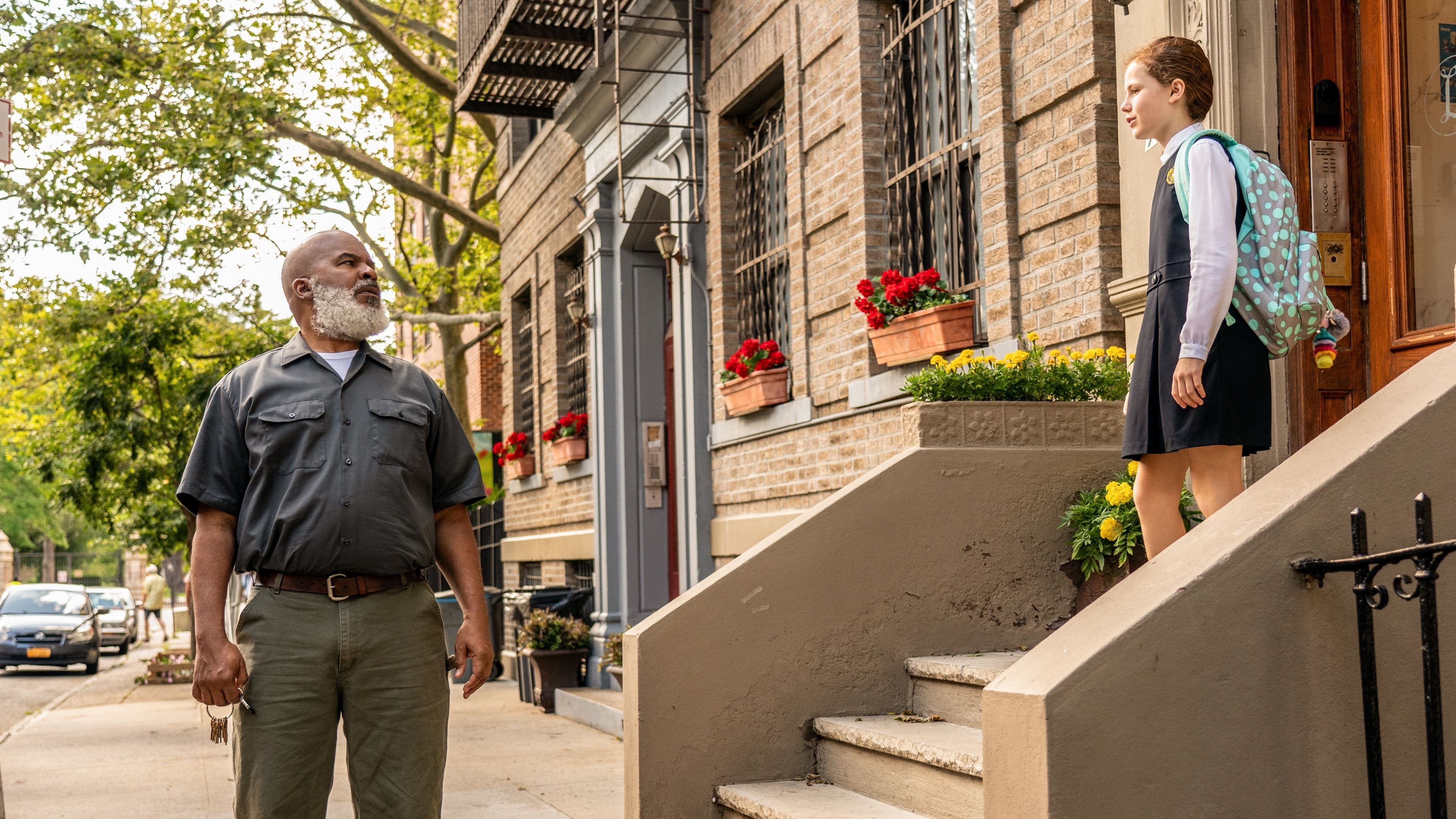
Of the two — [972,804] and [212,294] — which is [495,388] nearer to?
[212,294]

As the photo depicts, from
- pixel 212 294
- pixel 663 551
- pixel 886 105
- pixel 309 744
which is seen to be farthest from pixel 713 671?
pixel 212 294

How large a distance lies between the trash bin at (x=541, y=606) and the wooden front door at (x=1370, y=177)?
27.5ft

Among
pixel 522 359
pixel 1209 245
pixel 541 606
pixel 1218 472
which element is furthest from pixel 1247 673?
pixel 522 359

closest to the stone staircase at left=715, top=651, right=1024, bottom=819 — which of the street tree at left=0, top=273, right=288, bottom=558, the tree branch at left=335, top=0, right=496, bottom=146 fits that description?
the street tree at left=0, top=273, right=288, bottom=558

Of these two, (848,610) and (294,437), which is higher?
(294,437)

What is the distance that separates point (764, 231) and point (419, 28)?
931cm

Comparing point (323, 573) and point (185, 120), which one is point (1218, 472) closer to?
point (323, 573)

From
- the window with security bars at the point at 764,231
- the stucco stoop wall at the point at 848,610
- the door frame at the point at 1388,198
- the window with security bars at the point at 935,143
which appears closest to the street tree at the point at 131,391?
the window with security bars at the point at 764,231

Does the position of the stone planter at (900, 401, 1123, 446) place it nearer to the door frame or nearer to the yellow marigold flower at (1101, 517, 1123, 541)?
the yellow marigold flower at (1101, 517, 1123, 541)

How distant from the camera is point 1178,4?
18.4 feet

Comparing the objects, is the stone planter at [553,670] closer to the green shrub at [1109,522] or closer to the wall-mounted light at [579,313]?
the wall-mounted light at [579,313]

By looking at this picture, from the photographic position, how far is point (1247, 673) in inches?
136

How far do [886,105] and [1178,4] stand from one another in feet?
8.48

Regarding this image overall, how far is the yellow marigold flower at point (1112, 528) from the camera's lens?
5.19 metres
